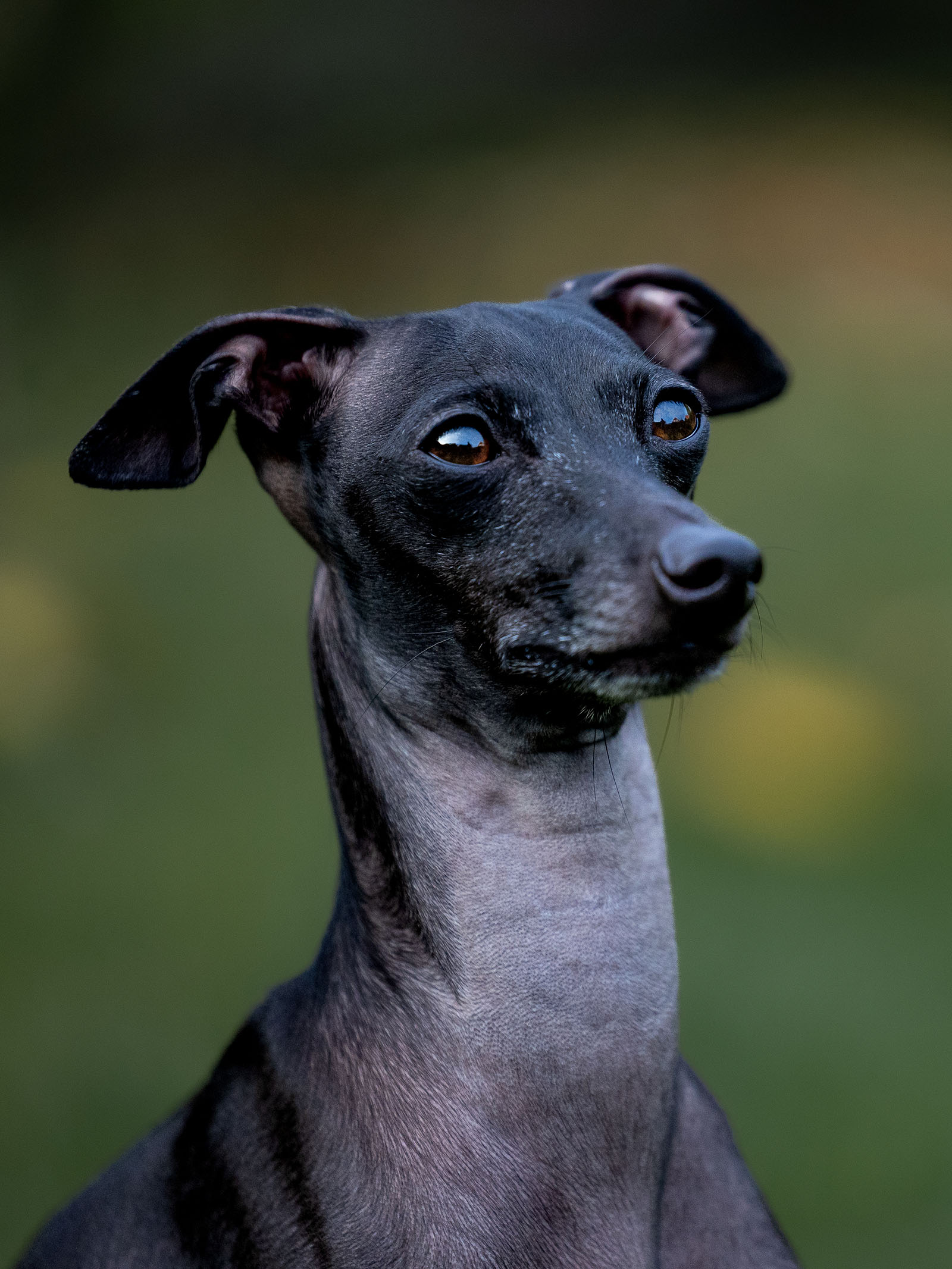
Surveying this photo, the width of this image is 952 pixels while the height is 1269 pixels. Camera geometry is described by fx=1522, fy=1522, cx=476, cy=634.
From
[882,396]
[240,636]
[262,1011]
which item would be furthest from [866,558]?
[262,1011]

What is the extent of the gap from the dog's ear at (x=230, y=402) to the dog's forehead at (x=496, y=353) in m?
0.10

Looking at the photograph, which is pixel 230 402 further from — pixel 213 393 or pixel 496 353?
pixel 496 353

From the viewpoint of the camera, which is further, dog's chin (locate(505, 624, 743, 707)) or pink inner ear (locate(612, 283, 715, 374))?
pink inner ear (locate(612, 283, 715, 374))

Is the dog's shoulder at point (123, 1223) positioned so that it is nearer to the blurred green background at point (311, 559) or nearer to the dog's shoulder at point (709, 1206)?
the dog's shoulder at point (709, 1206)

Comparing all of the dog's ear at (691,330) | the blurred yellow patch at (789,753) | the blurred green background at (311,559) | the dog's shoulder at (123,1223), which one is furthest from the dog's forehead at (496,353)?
the blurred yellow patch at (789,753)

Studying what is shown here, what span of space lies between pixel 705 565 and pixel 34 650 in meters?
5.72

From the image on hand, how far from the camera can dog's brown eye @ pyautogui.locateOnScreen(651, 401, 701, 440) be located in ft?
7.30

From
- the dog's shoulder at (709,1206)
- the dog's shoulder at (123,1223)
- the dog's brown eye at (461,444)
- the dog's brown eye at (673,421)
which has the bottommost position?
the dog's shoulder at (123,1223)

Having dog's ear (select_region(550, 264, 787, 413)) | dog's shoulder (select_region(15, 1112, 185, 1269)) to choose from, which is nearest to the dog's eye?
dog's ear (select_region(550, 264, 787, 413))

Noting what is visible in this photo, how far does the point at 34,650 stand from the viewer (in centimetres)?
708

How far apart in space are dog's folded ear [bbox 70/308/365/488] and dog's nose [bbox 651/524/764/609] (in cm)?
66

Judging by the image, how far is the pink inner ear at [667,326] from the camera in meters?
2.64

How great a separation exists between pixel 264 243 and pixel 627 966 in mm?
7921

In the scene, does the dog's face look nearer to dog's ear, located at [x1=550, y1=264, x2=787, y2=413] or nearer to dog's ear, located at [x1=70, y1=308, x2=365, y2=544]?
dog's ear, located at [x1=70, y1=308, x2=365, y2=544]
